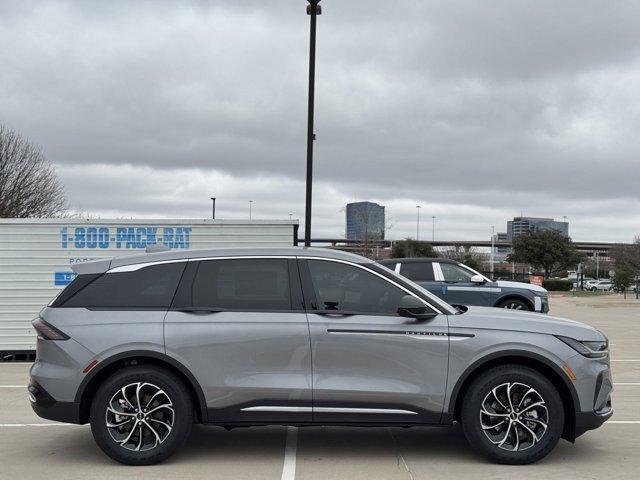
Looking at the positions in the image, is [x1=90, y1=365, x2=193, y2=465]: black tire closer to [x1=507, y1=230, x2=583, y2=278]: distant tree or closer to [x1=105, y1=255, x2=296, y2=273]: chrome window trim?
[x1=105, y1=255, x2=296, y2=273]: chrome window trim

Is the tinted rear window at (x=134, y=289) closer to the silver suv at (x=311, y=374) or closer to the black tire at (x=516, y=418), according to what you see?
the silver suv at (x=311, y=374)

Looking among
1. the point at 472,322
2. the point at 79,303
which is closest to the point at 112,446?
the point at 79,303

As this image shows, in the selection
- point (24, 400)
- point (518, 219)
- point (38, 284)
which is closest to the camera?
point (24, 400)

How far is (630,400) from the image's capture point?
8.61m

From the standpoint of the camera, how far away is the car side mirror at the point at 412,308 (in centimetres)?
552

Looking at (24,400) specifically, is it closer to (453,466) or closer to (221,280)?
(221,280)

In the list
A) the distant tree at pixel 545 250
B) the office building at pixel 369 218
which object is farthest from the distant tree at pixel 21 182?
the distant tree at pixel 545 250

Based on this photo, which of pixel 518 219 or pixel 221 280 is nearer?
pixel 221 280

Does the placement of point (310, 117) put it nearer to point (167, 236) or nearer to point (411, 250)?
point (167, 236)

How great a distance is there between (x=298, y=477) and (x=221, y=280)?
5.63 feet

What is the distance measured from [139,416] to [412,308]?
7.72ft

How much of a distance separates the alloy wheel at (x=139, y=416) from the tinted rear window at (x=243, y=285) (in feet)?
2.68

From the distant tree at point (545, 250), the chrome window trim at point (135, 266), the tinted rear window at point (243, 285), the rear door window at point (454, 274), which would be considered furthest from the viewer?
the distant tree at point (545, 250)

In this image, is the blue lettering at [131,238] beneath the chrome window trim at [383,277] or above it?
above
